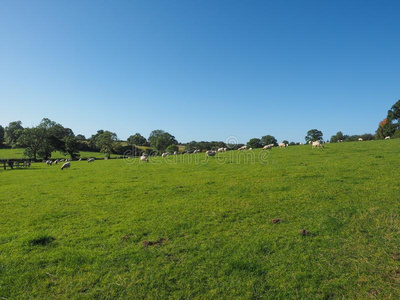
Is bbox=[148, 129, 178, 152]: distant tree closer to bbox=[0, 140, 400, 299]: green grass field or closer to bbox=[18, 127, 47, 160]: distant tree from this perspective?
bbox=[18, 127, 47, 160]: distant tree

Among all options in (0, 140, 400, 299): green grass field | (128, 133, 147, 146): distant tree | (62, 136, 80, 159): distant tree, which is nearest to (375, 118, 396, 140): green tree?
(0, 140, 400, 299): green grass field

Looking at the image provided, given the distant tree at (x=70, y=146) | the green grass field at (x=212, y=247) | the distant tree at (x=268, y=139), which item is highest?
the distant tree at (x=268, y=139)

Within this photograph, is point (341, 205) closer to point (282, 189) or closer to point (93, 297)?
point (282, 189)

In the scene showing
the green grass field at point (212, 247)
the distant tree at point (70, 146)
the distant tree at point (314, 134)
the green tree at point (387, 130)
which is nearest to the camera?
the green grass field at point (212, 247)

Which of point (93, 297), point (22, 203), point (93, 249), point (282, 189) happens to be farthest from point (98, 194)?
point (282, 189)

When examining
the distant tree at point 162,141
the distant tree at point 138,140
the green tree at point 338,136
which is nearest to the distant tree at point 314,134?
the green tree at point 338,136

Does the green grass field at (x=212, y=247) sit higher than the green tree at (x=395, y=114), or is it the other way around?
the green tree at (x=395, y=114)

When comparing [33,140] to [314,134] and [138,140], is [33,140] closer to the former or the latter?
[138,140]

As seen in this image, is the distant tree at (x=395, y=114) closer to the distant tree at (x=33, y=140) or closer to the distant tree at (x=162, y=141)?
the distant tree at (x=162, y=141)

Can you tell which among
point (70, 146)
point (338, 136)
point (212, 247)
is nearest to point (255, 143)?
point (338, 136)

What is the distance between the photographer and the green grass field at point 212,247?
4.35m

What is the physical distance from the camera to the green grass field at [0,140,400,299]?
4.35 meters

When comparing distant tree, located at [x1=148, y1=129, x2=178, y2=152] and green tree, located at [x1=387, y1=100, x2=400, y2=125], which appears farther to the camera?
distant tree, located at [x1=148, y1=129, x2=178, y2=152]

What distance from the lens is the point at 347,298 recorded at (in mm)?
3930
